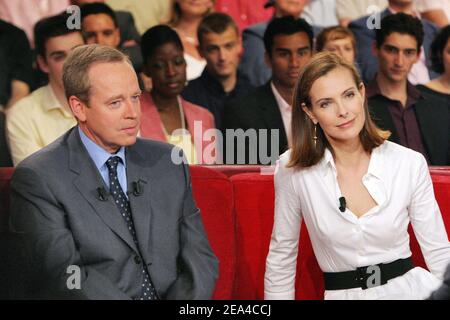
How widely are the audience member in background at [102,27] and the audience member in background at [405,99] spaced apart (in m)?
0.95

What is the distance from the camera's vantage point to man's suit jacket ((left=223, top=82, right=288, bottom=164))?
3.05 m

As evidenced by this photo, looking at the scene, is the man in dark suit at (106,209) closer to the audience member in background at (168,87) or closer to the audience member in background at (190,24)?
the audience member in background at (168,87)

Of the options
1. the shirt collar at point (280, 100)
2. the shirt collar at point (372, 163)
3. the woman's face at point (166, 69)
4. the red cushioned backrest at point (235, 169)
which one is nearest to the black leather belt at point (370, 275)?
the shirt collar at point (372, 163)

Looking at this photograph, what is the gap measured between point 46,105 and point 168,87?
1.58 feet

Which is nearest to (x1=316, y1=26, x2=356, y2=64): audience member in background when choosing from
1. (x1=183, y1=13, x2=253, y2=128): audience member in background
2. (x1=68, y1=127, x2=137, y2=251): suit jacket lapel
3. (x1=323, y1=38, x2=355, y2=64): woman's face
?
(x1=323, y1=38, x2=355, y2=64): woman's face

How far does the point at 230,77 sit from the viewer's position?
130 inches

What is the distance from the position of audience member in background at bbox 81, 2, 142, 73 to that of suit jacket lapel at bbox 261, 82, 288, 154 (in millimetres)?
515

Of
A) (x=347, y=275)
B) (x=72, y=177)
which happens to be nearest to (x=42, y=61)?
(x=72, y=177)

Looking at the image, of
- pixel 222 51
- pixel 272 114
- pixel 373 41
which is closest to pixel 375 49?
pixel 373 41

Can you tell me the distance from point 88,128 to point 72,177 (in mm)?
155

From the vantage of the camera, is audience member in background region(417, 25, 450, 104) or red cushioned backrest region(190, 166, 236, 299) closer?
red cushioned backrest region(190, 166, 236, 299)

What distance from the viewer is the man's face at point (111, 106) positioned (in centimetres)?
231

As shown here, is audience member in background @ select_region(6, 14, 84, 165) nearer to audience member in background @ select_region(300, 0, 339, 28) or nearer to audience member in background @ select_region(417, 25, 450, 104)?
audience member in background @ select_region(300, 0, 339, 28)
